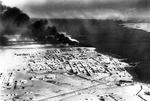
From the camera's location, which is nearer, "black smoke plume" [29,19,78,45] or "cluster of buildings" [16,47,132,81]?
"cluster of buildings" [16,47,132,81]

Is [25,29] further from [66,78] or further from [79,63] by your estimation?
[66,78]

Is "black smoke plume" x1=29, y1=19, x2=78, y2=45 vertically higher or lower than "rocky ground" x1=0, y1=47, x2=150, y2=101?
higher

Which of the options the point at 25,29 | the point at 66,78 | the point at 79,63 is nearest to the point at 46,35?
the point at 25,29

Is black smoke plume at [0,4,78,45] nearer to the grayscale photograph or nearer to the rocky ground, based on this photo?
the grayscale photograph

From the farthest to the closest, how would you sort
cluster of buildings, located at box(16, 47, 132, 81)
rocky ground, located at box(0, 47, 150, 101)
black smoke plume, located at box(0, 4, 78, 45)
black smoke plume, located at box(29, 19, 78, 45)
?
black smoke plume, located at box(0, 4, 78, 45) < black smoke plume, located at box(29, 19, 78, 45) < cluster of buildings, located at box(16, 47, 132, 81) < rocky ground, located at box(0, 47, 150, 101)

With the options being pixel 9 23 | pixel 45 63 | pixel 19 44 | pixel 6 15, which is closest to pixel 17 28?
pixel 9 23

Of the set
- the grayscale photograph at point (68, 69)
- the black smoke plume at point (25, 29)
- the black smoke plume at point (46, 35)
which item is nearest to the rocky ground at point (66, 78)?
the grayscale photograph at point (68, 69)

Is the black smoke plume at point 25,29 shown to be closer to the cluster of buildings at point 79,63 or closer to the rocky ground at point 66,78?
the cluster of buildings at point 79,63

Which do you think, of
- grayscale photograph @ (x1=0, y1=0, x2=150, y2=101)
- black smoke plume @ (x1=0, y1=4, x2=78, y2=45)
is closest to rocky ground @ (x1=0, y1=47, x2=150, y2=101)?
grayscale photograph @ (x1=0, y1=0, x2=150, y2=101)

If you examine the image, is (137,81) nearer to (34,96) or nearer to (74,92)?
(74,92)
